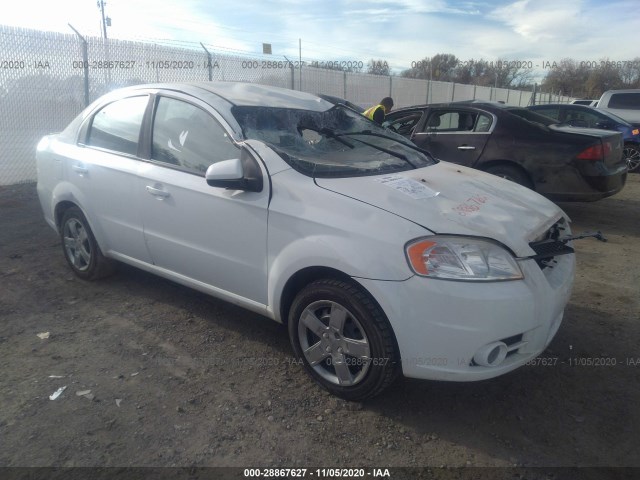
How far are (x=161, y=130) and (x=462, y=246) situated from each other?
7.59 feet

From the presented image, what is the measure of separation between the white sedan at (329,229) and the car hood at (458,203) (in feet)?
0.04

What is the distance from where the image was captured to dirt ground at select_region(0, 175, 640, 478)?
2467mm

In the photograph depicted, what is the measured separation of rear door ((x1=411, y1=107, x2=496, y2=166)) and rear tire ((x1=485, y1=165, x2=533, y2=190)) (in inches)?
12.5

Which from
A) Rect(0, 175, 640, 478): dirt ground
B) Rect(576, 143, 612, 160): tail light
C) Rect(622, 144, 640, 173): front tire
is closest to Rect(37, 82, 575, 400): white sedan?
Rect(0, 175, 640, 478): dirt ground

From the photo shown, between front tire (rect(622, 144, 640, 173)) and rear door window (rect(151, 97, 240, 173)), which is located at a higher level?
rear door window (rect(151, 97, 240, 173))

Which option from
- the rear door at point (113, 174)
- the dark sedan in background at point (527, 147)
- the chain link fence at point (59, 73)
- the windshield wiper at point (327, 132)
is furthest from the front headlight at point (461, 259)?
the chain link fence at point (59, 73)

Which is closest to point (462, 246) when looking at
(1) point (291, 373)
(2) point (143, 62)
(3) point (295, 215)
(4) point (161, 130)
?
(3) point (295, 215)

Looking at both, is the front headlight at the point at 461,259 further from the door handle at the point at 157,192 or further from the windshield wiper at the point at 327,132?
the door handle at the point at 157,192

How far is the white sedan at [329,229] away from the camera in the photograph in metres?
2.49

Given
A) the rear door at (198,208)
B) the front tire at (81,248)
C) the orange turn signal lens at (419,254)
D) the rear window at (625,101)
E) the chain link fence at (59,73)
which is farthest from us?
the rear window at (625,101)

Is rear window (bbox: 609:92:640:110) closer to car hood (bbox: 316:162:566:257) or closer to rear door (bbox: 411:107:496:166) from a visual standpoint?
rear door (bbox: 411:107:496:166)

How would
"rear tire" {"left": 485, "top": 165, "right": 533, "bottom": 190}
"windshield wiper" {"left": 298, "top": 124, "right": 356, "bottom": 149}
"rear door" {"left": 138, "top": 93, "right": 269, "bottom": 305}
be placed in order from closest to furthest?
"rear door" {"left": 138, "top": 93, "right": 269, "bottom": 305}
"windshield wiper" {"left": 298, "top": 124, "right": 356, "bottom": 149}
"rear tire" {"left": 485, "top": 165, "right": 533, "bottom": 190}

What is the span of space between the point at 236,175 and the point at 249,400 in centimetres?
129

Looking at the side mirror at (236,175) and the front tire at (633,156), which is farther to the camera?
the front tire at (633,156)
